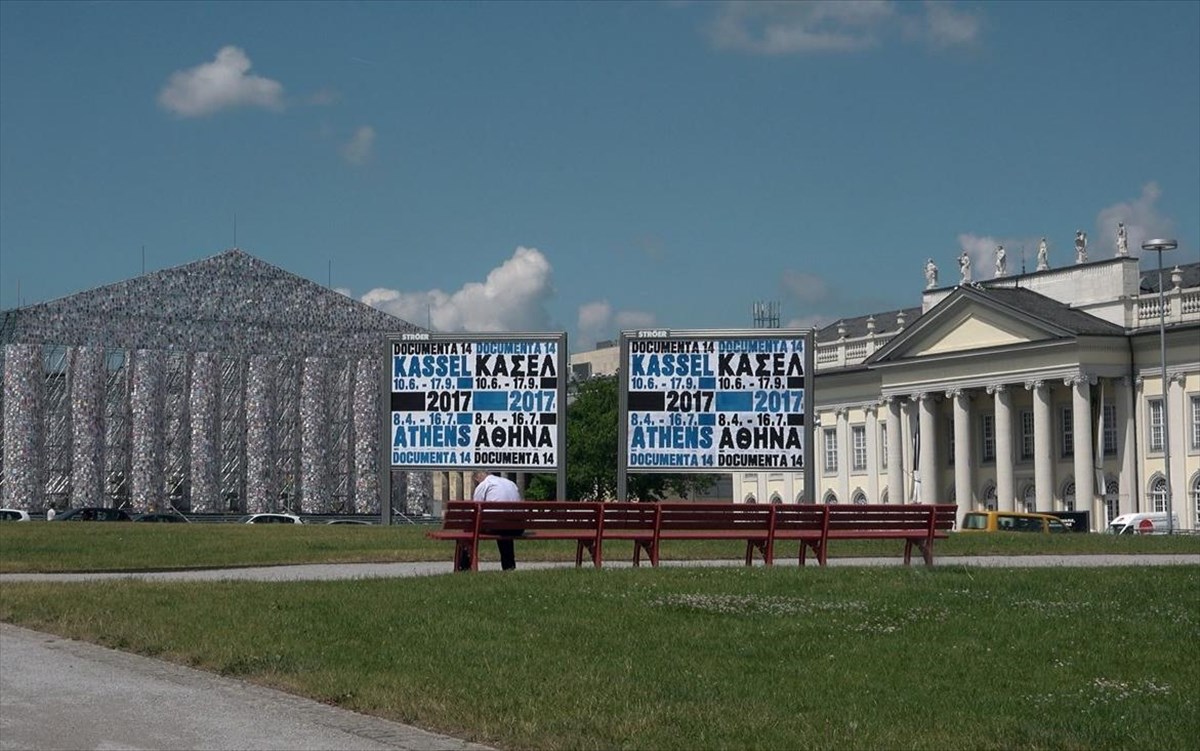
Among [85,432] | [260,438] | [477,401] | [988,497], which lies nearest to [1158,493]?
[988,497]

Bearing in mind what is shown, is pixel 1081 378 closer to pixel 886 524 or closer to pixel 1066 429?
pixel 1066 429

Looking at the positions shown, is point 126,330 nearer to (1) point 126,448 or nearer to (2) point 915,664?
(1) point 126,448

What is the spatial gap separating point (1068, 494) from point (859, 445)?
774 inches

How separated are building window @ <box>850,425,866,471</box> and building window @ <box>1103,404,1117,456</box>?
19845 millimetres

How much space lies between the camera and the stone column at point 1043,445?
294ft

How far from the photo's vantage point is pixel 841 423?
4289 inches

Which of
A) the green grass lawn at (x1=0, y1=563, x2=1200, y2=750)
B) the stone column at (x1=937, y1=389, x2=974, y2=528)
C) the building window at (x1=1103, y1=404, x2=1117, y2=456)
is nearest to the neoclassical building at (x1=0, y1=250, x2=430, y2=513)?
the stone column at (x1=937, y1=389, x2=974, y2=528)

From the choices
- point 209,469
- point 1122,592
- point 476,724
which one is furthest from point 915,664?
point 209,469

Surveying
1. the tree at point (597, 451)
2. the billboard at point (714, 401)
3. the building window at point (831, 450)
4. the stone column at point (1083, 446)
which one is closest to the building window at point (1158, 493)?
the stone column at point (1083, 446)

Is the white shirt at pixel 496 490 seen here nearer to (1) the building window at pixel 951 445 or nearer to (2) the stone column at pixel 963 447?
(2) the stone column at pixel 963 447

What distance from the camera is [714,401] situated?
108 ft

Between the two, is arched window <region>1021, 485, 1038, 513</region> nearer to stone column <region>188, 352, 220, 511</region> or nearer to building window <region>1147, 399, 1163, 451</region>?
building window <region>1147, 399, 1163, 451</region>

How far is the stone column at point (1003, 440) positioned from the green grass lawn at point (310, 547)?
52.3 metres

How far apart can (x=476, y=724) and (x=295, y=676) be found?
2.46m
